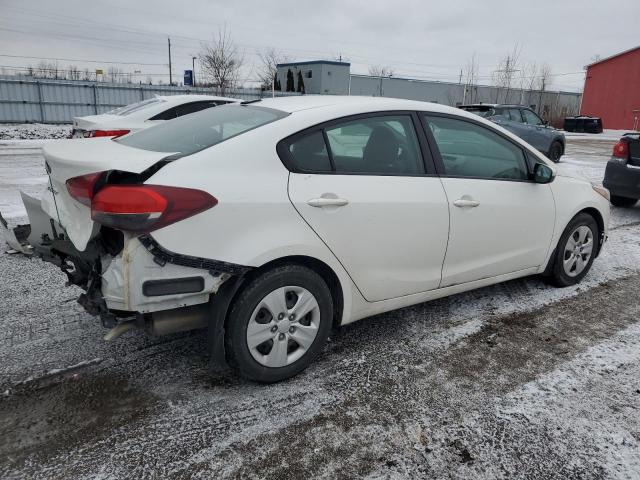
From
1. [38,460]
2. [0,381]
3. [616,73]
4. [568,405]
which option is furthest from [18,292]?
[616,73]

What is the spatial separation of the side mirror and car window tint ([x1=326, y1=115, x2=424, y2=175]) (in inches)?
46.8

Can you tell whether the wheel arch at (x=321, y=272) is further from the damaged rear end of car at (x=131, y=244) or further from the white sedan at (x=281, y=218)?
the damaged rear end of car at (x=131, y=244)

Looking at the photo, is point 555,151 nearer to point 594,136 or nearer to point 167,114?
point 167,114

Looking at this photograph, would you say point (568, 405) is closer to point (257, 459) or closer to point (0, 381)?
point (257, 459)

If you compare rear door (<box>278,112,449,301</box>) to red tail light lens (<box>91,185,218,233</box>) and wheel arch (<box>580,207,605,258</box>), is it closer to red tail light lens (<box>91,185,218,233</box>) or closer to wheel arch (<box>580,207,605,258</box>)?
red tail light lens (<box>91,185,218,233</box>)

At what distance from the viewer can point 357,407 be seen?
8.91 feet

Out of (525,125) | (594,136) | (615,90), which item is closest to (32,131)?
(525,125)

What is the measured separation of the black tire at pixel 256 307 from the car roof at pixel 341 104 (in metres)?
1.03

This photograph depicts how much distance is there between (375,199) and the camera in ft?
9.91

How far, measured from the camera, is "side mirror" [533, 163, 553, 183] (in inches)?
155

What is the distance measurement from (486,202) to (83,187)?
103 inches

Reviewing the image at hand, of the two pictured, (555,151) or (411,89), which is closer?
(555,151)

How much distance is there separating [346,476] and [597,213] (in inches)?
142

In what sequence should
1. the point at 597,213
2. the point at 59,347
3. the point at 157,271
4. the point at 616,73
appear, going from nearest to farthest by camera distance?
the point at 157,271
the point at 59,347
the point at 597,213
the point at 616,73
